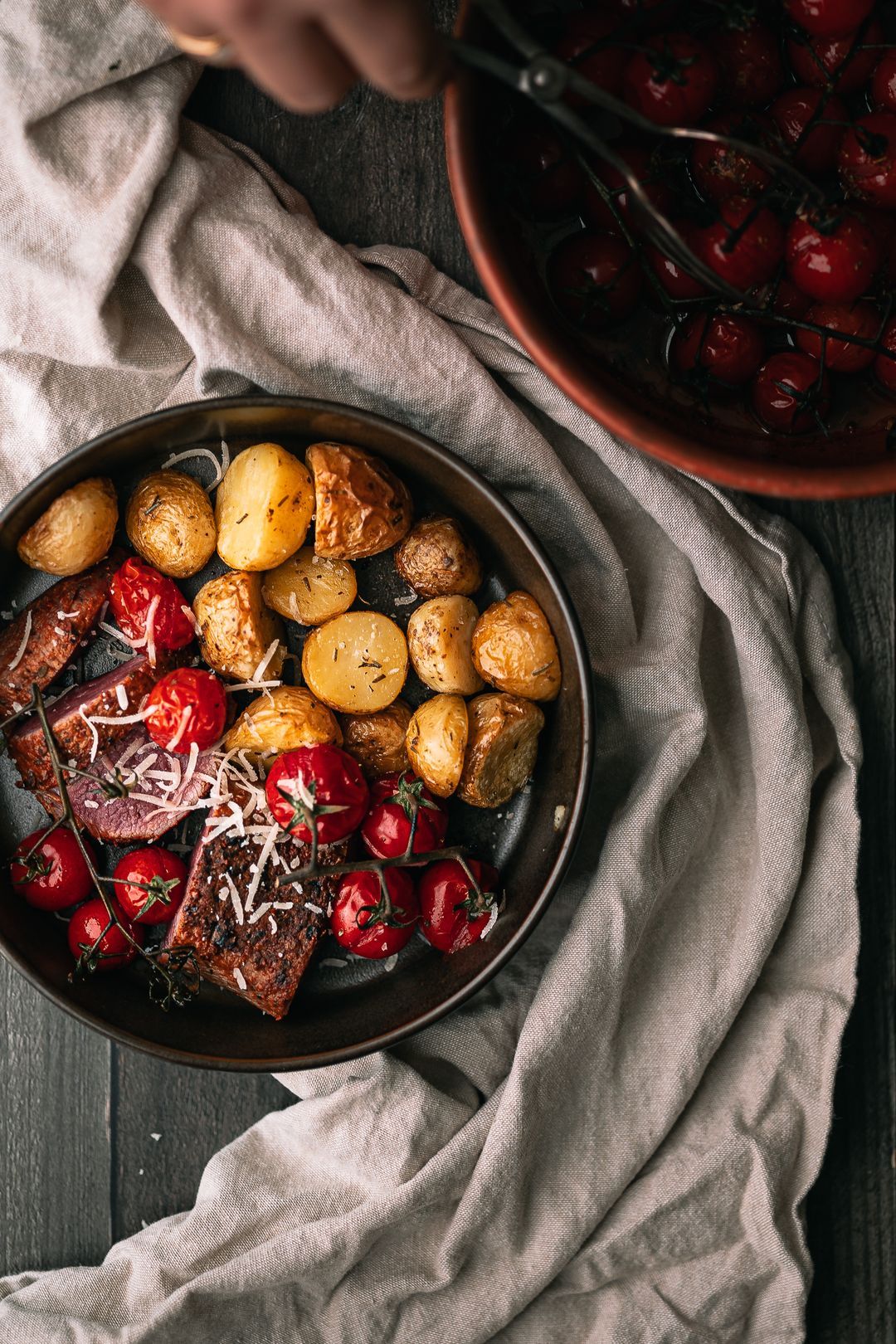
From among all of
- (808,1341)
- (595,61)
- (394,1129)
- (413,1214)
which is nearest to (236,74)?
(595,61)

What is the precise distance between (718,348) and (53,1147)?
1620 millimetres

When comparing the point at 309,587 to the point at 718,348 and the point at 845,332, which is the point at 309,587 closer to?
the point at 718,348

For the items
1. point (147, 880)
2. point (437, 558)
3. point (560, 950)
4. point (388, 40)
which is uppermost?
point (388, 40)

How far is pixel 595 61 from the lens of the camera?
4.38 ft

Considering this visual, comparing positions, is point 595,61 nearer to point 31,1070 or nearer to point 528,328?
point 528,328

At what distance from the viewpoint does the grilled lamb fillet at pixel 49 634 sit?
1.58 m

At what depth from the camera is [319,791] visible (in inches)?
59.2

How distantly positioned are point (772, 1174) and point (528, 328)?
4.15 ft

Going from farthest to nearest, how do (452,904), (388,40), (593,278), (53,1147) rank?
(53,1147)
(452,904)
(593,278)
(388,40)

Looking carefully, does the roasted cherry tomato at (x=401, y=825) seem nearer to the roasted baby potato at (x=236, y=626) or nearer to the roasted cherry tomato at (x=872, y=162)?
the roasted baby potato at (x=236, y=626)

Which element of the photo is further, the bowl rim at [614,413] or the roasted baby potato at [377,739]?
the roasted baby potato at [377,739]

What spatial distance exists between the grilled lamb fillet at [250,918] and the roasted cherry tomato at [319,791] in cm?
6

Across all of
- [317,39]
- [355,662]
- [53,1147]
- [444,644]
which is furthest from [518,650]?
[53,1147]

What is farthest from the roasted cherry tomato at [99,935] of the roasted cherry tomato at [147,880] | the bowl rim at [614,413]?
the bowl rim at [614,413]
